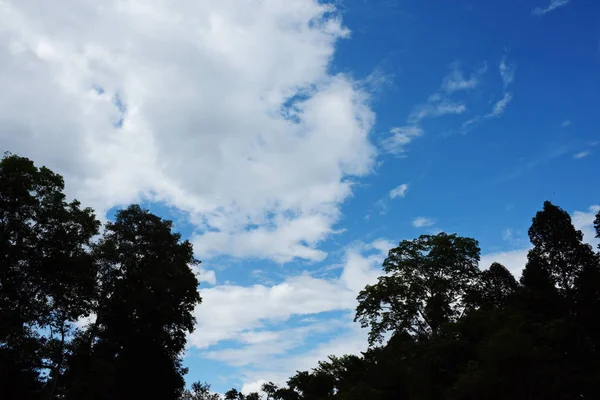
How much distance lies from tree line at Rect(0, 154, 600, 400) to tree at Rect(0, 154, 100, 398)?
0.07 meters

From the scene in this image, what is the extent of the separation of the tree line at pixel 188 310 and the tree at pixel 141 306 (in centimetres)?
8

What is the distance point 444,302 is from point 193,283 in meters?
19.5

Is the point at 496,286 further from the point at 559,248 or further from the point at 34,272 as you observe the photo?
the point at 34,272

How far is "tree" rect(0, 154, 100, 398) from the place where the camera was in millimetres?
23531

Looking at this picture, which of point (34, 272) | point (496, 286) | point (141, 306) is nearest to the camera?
point (34, 272)

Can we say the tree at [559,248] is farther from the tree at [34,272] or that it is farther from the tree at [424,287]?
the tree at [34,272]

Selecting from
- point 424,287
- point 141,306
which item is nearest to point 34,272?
point 141,306

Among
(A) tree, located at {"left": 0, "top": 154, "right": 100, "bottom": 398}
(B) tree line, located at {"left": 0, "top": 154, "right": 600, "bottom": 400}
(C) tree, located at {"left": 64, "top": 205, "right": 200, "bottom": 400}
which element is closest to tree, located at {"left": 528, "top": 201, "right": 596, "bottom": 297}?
(B) tree line, located at {"left": 0, "top": 154, "right": 600, "bottom": 400}

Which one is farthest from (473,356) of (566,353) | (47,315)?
(47,315)

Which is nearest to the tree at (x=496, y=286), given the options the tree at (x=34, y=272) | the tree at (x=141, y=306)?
the tree at (x=141, y=306)

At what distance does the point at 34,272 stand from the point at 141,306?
827cm

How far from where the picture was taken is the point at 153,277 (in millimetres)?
31734

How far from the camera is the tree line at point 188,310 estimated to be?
73.7ft

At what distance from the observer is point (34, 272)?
982 inches
